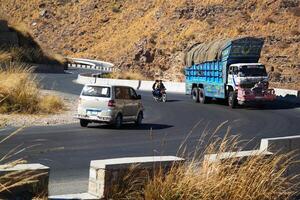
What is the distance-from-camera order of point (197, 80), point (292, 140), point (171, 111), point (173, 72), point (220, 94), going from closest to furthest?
point (292, 140)
point (171, 111)
point (220, 94)
point (197, 80)
point (173, 72)

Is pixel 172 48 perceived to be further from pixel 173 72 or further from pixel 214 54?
pixel 214 54

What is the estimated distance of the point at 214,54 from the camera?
37781 millimetres

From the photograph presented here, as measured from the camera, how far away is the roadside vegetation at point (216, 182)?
7539 mm

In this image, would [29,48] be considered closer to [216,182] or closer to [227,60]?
[227,60]

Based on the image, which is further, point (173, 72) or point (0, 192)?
point (173, 72)

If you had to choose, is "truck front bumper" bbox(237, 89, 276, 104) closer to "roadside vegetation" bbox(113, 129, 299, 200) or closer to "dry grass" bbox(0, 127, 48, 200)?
"roadside vegetation" bbox(113, 129, 299, 200)

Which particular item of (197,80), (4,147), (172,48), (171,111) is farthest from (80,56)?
(4,147)

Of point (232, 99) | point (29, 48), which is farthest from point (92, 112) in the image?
point (29, 48)

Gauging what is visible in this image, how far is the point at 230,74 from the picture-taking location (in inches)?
1385

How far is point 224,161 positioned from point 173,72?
209 ft

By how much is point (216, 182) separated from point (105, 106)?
48.2ft

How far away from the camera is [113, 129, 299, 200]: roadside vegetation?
754 cm

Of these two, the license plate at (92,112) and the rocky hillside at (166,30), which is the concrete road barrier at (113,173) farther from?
the rocky hillside at (166,30)

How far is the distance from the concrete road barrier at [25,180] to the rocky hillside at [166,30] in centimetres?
5085
